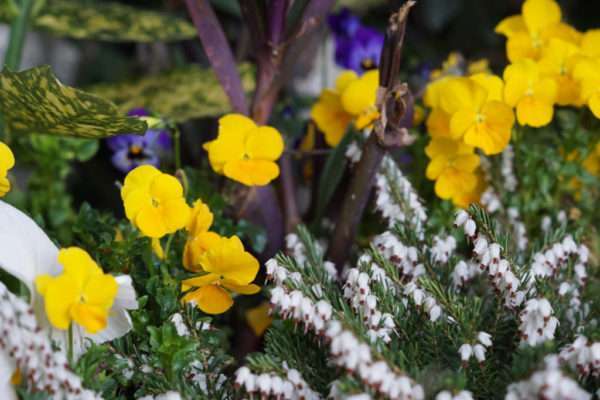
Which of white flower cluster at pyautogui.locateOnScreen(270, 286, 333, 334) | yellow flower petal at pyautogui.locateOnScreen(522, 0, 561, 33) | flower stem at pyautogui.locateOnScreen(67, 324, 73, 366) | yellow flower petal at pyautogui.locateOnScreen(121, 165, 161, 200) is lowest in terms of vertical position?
flower stem at pyautogui.locateOnScreen(67, 324, 73, 366)

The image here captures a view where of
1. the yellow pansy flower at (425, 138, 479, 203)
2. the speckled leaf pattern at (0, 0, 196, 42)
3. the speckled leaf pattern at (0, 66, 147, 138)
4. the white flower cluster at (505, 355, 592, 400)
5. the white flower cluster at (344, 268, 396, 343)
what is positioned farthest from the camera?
the speckled leaf pattern at (0, 0, 196, 42)

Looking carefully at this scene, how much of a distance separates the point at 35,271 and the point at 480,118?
43 cm

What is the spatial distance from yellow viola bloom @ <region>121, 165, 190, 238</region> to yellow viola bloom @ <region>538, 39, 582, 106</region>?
0.40 metres

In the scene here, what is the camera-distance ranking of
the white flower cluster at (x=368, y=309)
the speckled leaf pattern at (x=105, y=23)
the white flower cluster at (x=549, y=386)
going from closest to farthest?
the white flower cluster at (x=549, y=386)
the white flower cluster at (x=368, y=309)
the speckled leaf pattern at (x=105, y=23)

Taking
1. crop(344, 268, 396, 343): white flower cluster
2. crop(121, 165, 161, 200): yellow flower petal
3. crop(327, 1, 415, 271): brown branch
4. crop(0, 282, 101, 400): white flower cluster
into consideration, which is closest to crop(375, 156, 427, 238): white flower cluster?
crop(327, 1, 415, 271): brown branch

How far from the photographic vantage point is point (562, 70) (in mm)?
819

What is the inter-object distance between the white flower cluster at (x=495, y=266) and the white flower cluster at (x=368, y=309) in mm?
82

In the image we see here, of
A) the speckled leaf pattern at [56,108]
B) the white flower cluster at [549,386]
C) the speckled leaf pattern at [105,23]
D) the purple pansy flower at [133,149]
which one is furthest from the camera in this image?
the speckled leaf pattern at [105,23]

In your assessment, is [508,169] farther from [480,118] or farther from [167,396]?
[167,396]

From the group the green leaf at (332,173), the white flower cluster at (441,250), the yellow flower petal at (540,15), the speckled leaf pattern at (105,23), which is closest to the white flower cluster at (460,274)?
the white flower cluster at (441,250)

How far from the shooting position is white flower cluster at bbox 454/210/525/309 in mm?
608

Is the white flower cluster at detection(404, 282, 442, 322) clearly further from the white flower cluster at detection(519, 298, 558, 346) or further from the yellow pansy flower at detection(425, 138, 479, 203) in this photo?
the yellow pansy flower at detection(425, 138, 479, 203)

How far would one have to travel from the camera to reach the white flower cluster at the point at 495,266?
61 centimetres

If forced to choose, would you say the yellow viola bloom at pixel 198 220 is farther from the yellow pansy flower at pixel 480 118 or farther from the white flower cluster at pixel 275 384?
the yellow pansy flower at pixel 480 118
